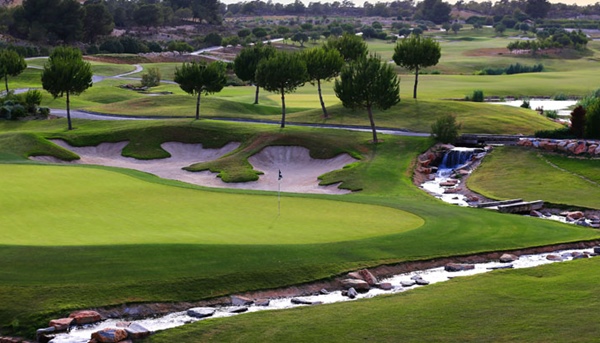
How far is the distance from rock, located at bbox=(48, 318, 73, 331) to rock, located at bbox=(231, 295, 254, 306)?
522cm

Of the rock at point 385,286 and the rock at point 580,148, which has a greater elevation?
the rock at point 385,286

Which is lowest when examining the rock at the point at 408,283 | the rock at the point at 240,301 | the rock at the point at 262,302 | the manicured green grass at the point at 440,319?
the rock at the point at 408,283

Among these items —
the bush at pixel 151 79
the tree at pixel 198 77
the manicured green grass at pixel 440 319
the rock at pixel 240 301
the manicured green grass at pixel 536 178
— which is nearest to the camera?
the manicured green grass at pixel 440 319

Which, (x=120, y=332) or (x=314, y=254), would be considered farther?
(x=314, y=254)

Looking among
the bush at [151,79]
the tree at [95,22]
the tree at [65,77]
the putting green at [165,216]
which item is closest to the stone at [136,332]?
the putting green at [165,216]

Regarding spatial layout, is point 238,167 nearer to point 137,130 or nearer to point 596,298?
point 137,130

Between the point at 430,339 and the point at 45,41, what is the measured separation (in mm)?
168519

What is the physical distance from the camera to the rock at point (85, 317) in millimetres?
24797

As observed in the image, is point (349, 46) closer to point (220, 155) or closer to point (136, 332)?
point (220, 155)

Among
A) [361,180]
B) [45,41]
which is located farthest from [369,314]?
[45,41]

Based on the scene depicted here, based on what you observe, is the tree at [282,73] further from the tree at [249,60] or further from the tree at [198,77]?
the tree at [249,60]

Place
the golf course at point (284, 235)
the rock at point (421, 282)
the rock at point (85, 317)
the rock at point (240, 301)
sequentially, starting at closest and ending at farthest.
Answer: the golf course at point (284, 235) < the rock at point (85, 317) < the rock at point (240, 301) < the rock at point (421, 282)

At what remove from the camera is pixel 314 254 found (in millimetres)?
30734

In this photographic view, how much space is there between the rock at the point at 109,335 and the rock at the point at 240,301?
445cm
